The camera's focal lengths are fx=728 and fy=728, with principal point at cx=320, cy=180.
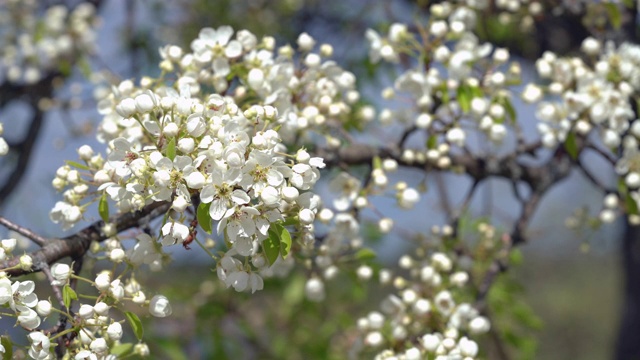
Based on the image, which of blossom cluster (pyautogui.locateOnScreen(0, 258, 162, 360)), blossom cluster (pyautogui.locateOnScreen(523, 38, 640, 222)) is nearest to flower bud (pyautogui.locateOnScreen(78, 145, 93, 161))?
blossom cluster (pyautogui.locateOnScreen(0, 258, 162, 360))

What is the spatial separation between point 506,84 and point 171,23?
14.1 feet

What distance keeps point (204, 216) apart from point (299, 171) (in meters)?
0.25

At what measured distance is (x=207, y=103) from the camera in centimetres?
188

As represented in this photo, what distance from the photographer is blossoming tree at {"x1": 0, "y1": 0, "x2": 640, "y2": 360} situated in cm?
172

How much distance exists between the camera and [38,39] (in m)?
4.91

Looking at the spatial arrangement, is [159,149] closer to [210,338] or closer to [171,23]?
[210,338]

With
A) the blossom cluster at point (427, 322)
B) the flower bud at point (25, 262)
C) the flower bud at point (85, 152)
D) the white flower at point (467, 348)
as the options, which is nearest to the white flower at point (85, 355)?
the flower bud at point (25, 262)

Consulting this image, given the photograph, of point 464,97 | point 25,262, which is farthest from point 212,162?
point 464,97

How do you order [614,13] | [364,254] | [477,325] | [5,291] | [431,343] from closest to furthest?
[5,291] < [431,343] < [477,325] < [364,254] < [614,13]

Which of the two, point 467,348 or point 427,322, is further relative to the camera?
point 427,322

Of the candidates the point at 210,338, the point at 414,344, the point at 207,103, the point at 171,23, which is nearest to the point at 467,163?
the point at 414,344

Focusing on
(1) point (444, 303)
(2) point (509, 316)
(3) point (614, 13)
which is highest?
(3) point (614, 13)

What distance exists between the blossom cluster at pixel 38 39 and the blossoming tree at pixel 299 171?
90.9 inches

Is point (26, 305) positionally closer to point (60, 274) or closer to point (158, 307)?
point (60, 274)
